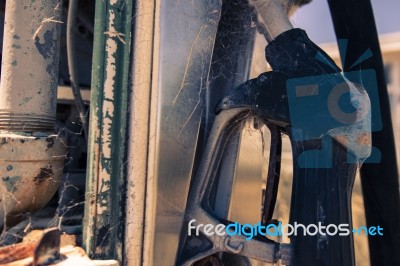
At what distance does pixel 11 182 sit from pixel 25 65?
0.22 m

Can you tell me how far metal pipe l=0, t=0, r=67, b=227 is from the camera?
0.70m

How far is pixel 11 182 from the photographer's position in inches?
27.3

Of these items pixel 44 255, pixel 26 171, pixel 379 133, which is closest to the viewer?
pixel 44 255

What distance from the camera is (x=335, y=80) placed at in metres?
0.67

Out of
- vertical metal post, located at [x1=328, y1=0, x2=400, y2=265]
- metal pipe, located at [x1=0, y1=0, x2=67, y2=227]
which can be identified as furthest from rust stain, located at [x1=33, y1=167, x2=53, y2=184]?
vertical metal post, located at [x1=328, y1=0, x2=400, y2=265]

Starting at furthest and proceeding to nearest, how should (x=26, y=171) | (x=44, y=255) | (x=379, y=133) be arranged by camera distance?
(x=379, y=133) < (x=26, y=171) < (x=44, y=255)

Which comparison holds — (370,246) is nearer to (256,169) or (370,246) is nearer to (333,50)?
(256,169)

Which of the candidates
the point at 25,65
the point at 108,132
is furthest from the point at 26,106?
the point at 108,132

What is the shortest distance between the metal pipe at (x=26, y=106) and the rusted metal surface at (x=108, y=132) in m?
0.13

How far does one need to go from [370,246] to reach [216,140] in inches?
21.2

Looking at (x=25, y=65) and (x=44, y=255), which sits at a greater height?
(x=25, y=65)

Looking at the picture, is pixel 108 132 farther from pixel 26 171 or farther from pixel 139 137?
pixel 26 171

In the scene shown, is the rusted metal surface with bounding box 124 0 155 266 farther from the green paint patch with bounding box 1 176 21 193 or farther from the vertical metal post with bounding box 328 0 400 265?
the vertical metal post with bounding box 328 0 400 265

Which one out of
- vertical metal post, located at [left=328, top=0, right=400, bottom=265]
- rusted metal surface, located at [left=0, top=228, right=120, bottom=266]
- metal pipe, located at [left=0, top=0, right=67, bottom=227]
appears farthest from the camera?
vertical metal post, located at [left=328, top=0, right=400, bottom=265]
